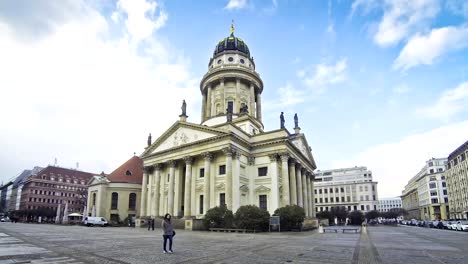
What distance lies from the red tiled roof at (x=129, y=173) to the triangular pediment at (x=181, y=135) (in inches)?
482

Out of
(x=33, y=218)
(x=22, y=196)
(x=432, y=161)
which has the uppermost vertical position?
(x=432, y=161)

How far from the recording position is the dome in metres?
58.0

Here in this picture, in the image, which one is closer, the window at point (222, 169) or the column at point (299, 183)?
the window at point (222, 169)

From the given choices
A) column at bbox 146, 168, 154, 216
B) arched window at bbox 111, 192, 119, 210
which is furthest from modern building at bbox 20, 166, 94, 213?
column at bbox 146, 168, 154, 216

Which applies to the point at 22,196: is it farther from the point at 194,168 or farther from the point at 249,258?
the point at 249,258

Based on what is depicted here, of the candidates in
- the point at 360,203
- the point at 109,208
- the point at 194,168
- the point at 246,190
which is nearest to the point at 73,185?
the point at 109,208

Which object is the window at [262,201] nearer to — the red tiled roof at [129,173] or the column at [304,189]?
the column at [304,189]

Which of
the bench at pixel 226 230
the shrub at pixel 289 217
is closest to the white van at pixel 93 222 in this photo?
the bench at pixel 226 230

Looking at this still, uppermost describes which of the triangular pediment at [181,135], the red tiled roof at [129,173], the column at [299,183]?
the triangular pediment at [181,135]

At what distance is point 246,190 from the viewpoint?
39.2 m

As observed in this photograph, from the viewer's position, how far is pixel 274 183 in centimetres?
3791

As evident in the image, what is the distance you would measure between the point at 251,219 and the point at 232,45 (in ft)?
126

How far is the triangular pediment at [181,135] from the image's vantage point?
3947 cm

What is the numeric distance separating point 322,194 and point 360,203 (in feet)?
43.0
